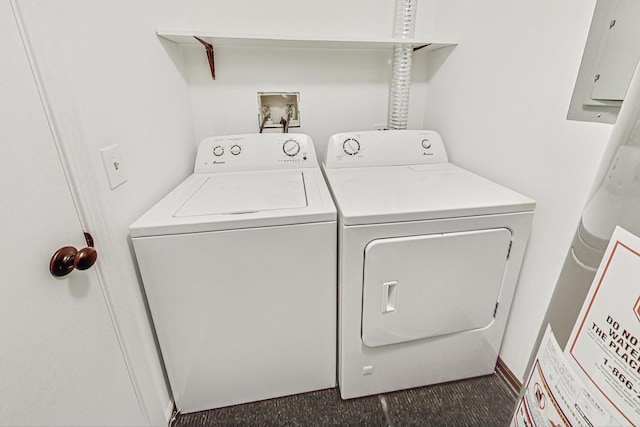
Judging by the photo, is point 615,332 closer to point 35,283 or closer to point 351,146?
point 35,283

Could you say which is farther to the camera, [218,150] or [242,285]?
[218,150]

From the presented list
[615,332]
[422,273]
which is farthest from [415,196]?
[615,332]

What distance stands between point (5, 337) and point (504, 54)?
1.81m

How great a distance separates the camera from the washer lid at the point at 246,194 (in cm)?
107

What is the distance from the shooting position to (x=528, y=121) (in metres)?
1.16

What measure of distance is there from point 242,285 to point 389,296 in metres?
0.56

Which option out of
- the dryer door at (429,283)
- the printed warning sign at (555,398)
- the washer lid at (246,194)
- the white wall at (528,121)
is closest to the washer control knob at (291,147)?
the washer lid at (246,194)

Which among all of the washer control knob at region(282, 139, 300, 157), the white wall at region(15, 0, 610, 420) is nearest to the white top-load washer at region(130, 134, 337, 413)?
the white wall at region(15, 0, 610, 420)

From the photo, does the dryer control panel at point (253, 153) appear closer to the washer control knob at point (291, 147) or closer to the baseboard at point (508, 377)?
the washer control knob at point (291, 147)

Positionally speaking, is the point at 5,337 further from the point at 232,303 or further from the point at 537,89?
the point at 537,89

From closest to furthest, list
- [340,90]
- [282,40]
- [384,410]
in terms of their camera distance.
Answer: [384,410] → [282,40] → [340,90]

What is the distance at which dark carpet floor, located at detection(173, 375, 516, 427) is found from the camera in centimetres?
Answer: 127

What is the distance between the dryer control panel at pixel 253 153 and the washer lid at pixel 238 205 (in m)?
0.11

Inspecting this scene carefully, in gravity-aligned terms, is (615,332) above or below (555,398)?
above
